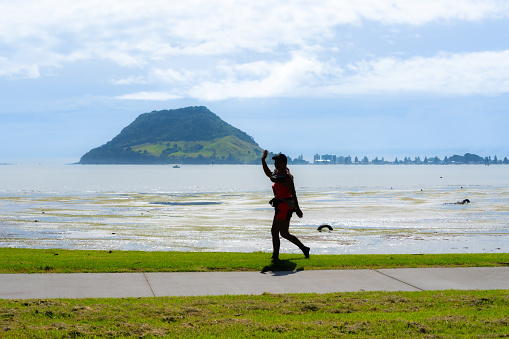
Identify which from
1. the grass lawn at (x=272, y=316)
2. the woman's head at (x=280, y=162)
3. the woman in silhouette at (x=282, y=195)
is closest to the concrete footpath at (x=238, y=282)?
the grass lawn at (x=272, y=316)

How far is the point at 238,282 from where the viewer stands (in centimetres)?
1039

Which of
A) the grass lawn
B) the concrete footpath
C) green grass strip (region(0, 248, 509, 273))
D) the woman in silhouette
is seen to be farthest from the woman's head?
the grass lawn

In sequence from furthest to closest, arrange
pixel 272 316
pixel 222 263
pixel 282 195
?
pixel 282 195, pixel 222 263, pixel 272 316

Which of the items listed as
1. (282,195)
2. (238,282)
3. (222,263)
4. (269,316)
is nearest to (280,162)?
(282,195)

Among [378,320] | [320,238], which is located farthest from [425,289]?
[320,238]

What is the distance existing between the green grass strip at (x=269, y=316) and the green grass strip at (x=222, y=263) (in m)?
3.08

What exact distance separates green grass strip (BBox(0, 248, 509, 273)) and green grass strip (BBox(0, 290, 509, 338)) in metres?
3.08

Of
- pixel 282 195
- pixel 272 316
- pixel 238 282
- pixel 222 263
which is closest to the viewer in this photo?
pixel 272 316

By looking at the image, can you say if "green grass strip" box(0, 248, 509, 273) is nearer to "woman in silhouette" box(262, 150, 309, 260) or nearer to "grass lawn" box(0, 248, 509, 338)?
"woman in silhouette" box(262, 150, 309, 260)

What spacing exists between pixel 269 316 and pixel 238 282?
2.64 m

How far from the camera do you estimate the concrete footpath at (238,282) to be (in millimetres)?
9375

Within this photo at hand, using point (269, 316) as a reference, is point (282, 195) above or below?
above

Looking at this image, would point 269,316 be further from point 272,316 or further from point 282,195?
point 282,195

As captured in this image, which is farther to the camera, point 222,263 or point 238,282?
point 222,263
